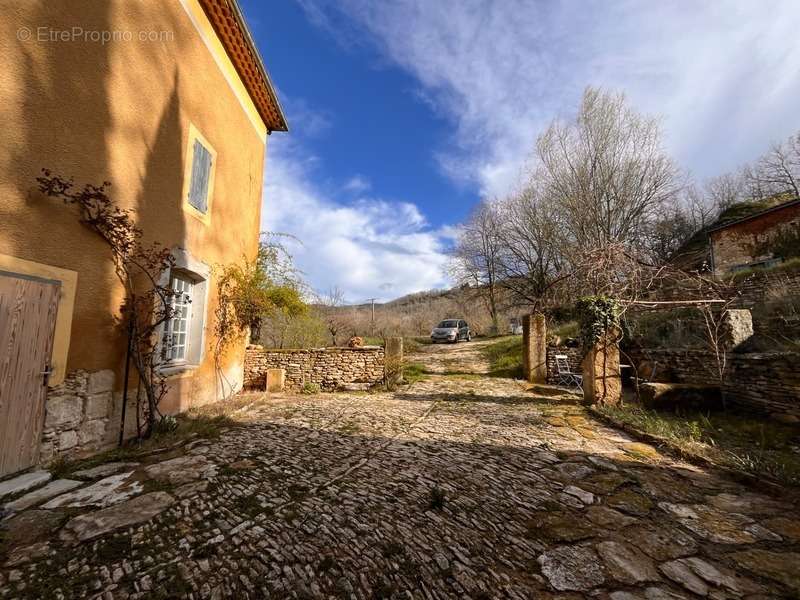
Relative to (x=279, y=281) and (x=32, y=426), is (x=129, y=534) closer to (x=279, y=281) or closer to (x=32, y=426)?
(x=32, y=426)

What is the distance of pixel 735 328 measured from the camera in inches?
269

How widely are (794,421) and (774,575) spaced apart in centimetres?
488

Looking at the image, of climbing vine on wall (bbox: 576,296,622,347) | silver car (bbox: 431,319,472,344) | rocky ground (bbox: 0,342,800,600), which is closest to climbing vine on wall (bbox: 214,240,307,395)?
rocky ground (bbox: 0,342,800,600)

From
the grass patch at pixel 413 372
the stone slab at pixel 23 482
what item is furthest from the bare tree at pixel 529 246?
the stone slab at pixel 23 482

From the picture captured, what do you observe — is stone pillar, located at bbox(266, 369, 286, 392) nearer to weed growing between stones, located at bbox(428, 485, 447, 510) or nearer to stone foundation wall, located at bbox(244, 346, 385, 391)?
stone foundation wall, located at bbox(244, 346, 385, 391)

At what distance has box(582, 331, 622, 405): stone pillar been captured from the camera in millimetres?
6582

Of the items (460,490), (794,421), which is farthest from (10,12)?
(794,421)

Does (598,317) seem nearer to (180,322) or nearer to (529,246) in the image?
(180,322)

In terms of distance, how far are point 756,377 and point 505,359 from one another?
6.92 metres

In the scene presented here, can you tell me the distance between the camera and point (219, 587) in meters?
1.88

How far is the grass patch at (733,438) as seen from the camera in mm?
3578

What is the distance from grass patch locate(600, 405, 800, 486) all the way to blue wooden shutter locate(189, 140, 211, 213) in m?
8.06

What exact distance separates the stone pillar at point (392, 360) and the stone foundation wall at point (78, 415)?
5723 millimetres

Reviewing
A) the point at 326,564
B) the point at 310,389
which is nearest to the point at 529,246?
the point at 310,389
